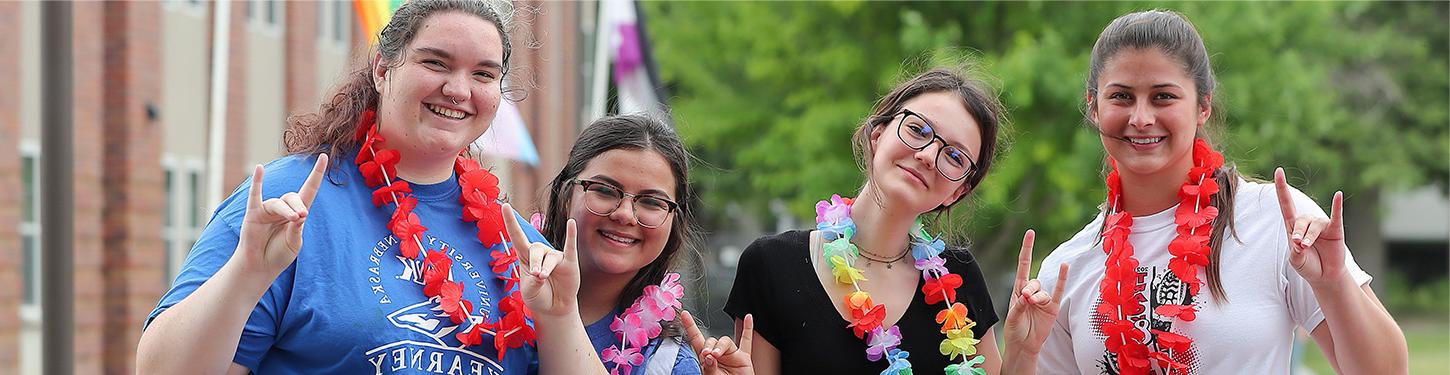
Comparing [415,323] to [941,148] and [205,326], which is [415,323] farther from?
[941,148]

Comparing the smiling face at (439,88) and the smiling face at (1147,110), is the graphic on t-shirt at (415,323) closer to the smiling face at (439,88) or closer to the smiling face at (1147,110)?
the smiling face at (439,88)

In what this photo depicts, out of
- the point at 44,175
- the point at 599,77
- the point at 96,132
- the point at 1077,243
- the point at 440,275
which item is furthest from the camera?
the point at 599,77

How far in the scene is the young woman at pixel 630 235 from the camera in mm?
3480

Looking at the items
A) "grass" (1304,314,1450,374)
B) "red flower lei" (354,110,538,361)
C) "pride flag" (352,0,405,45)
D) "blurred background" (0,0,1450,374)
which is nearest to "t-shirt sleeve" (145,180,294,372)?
"red flower lei" (354,110,538,361)

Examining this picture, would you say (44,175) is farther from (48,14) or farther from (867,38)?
(867,38)

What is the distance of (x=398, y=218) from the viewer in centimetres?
301

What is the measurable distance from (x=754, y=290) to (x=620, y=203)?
1.40 feet

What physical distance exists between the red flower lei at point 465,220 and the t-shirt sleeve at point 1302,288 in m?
1.77

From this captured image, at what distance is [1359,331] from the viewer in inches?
130

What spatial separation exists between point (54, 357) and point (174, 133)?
18.9 feet

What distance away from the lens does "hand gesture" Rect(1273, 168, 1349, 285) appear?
10.3ft

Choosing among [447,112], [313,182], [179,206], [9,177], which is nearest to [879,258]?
[447,112]

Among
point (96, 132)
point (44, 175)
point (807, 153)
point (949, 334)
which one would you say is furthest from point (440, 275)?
point (807, 153)

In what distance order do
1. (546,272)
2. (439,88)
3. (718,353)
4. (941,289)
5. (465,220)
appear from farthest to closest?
1. (941,289)
2. (718,353)
3. (465,220)
4. (439,88)
5. (546,272)
